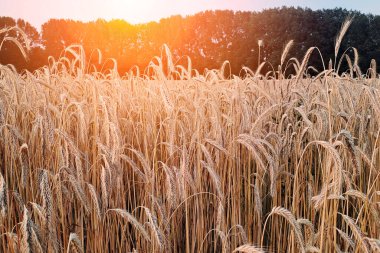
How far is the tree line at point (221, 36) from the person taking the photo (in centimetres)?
3017

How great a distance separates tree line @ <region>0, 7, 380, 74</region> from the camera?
30172mm

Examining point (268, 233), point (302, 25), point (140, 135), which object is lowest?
point (268, 233)

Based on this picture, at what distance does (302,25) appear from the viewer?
31.5 metres

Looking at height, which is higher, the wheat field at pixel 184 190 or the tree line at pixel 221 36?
the tree line at pixel 221 36

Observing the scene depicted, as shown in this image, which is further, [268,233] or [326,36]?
[326,36]

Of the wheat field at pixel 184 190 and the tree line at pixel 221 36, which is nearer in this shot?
the wheat field at pixel 184 190

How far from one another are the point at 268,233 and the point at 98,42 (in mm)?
30870

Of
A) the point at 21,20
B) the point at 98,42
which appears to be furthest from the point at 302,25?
the point at 21,20

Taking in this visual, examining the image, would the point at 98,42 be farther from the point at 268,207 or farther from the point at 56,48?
the point at 268,207

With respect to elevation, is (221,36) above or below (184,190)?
above

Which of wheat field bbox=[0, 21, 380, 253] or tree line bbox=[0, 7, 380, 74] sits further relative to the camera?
tree line bbox=[0, 7, 380, 74]

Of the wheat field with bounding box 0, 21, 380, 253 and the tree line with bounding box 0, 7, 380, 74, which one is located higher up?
the tree line with bounding box 0, 7, 380, 74

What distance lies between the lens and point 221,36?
33.0 m

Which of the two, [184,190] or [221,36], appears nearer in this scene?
[184,190]
